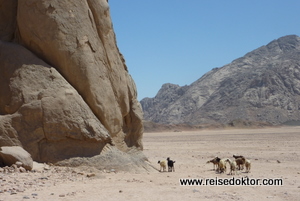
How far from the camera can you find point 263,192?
9508mm

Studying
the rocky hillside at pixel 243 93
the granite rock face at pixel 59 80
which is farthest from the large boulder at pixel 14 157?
the rocky hillside at pixel 243 93

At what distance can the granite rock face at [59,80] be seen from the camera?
11367 millimetres

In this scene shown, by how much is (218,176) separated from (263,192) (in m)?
2.77

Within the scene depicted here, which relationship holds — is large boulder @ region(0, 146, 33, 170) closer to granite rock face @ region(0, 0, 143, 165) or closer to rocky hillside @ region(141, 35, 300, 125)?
granite rock face @ region(0, 0, 143, 165)

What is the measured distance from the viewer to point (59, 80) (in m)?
11.8

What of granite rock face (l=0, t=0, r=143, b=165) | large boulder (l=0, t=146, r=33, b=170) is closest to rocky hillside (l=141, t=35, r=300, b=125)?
granite rock face (l=0, t=0, r=143, b=165)

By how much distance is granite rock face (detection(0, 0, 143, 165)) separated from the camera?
11.4 meters

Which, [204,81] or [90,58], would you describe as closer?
[90,58]

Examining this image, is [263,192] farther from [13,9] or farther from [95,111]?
[13,9]

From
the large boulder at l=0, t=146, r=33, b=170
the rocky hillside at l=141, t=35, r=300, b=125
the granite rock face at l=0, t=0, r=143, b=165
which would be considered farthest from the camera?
the rocky hillside at l=141, t=35, r=300, b=125

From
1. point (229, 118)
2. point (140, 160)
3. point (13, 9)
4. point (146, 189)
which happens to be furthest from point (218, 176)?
point (229, 118)

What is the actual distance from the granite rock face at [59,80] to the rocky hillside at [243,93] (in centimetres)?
7835

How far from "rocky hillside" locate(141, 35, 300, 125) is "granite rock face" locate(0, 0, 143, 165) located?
78.4 meters

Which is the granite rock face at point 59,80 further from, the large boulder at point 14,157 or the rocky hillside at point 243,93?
the rocky hillside at point 243,93
